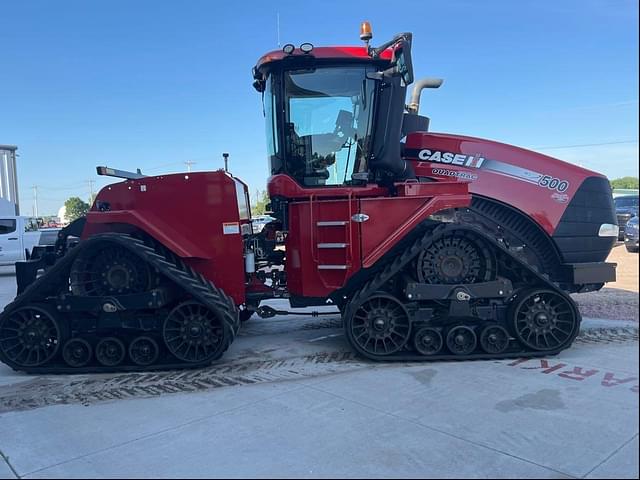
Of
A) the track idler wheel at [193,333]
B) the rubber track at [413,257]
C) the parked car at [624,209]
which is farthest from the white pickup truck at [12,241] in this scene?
the parked car at [624,209]

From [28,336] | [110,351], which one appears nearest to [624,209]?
[110,351]

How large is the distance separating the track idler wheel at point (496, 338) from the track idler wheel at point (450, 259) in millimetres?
484

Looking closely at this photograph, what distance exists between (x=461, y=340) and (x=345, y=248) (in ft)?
4.63

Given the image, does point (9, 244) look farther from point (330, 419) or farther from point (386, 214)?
point (330, 419)

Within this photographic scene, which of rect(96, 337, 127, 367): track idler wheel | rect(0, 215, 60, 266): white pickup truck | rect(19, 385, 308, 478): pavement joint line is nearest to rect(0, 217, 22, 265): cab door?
rect(0, 215, 60, 266): white pickup truck

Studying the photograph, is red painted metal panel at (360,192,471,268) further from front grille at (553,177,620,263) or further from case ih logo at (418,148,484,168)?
front grille at (553,177,620,263)

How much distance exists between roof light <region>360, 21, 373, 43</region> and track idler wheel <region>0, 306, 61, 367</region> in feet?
13.1

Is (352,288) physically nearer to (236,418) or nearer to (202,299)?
(202,299)

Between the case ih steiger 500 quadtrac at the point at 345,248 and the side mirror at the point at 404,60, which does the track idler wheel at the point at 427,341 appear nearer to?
the case ih steiger 500 quadtrac at the point at 345,248

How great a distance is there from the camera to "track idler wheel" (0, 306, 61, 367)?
15.1 ft

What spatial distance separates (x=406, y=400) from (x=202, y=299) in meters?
2.01

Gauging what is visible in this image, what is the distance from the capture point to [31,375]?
15.0ft

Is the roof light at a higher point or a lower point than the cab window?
higher

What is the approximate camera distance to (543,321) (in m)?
4.64
